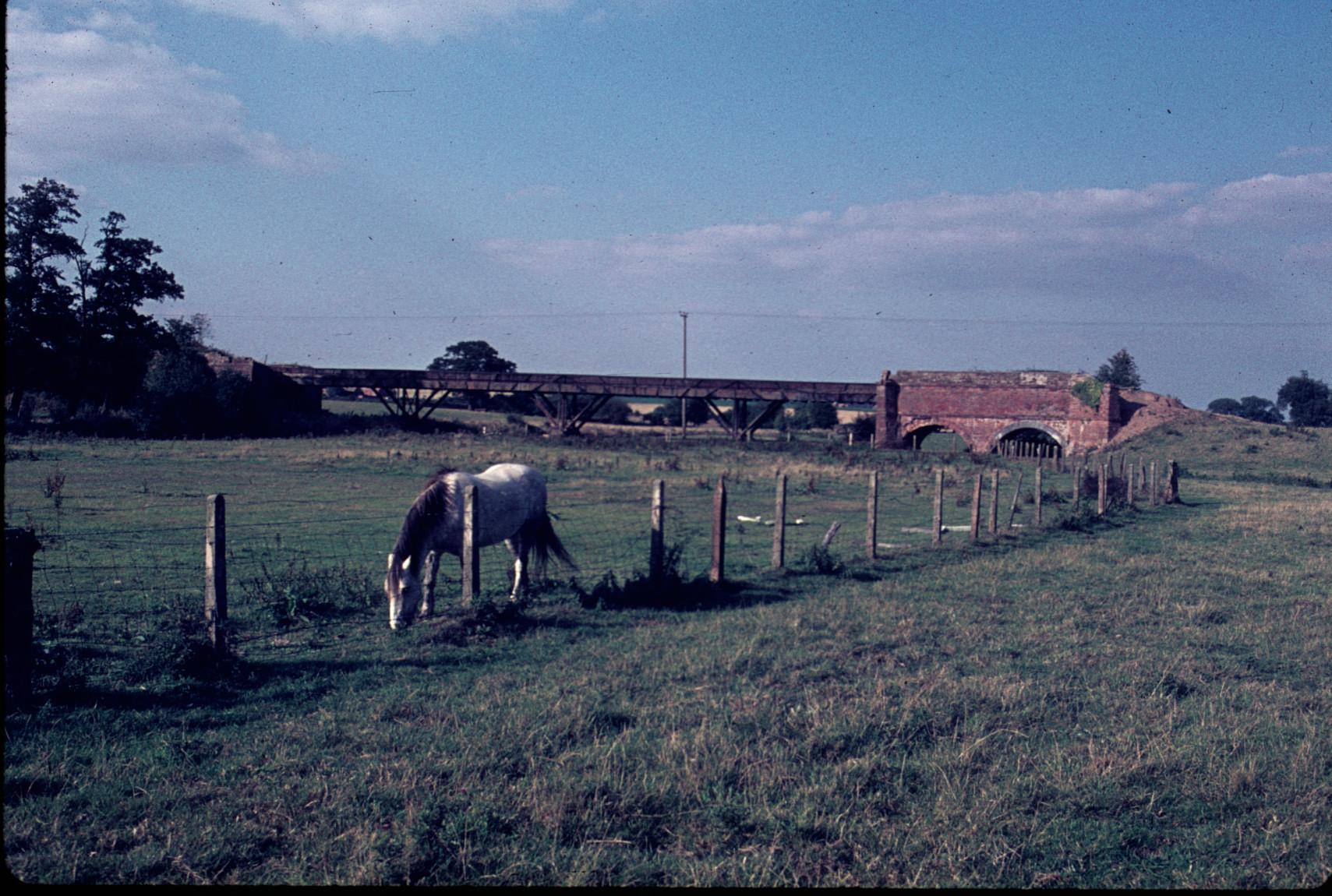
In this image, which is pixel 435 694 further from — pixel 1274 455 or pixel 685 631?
pixel 1274 455

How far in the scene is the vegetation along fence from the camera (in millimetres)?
6758

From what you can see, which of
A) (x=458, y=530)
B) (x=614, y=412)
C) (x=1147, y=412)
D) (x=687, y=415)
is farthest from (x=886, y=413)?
(x=614, y=412)

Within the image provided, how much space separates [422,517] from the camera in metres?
9.35

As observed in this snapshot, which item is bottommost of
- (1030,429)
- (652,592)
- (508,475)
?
(652,592)

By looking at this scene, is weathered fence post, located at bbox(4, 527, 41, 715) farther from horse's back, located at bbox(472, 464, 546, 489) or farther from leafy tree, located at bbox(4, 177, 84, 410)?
leafy tree, located at bbox(4, 177, 84, 410)

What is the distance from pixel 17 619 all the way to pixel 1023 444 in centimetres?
4764

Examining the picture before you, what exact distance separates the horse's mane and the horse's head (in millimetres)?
29

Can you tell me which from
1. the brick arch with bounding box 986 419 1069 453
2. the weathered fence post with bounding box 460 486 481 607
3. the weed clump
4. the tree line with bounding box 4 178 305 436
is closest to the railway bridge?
the brick arch with bounding box 986 419 1069 453

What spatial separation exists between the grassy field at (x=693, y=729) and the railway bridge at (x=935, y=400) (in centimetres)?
3665

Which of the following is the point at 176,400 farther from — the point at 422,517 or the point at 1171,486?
the point at 1171,486

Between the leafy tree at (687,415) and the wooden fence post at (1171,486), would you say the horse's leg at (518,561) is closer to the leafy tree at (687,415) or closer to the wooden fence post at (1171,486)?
the wooden fence post at (1171,486)

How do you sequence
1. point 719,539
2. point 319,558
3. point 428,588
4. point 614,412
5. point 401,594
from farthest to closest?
point 614,412, point 319,558, point 719,539, point 428,588, point 401,594

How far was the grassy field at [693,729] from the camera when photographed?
3.86 metres

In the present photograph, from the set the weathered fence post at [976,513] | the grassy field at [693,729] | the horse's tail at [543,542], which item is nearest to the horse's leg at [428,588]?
the grassy field at [693,729]
